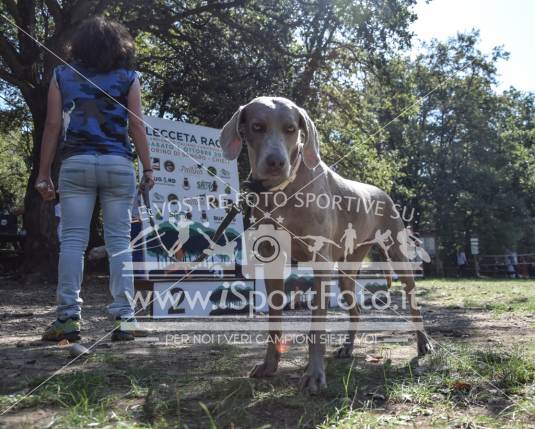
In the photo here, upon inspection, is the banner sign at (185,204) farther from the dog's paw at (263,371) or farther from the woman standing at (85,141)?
the dog's paw at (263,371)

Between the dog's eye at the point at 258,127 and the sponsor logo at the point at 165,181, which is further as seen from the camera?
the sponsor logo at the point at 165,181

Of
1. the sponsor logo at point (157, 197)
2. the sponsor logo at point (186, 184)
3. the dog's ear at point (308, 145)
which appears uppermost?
the sponsor logo at point (186, 184)

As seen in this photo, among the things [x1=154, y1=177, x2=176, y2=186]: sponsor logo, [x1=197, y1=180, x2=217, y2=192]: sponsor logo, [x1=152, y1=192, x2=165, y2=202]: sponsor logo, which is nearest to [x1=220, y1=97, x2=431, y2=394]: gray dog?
[x1=152, y1=192, x2=165, y2=202]: sponsor logo

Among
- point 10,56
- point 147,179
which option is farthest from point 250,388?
point 10,56

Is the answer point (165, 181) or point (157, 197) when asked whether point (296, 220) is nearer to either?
point (157, 197)

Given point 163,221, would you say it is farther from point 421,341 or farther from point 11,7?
point 11,7

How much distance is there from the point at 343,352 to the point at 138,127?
7.78ft

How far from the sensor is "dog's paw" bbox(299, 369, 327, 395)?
9.22 feet

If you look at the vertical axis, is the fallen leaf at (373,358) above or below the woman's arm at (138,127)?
below

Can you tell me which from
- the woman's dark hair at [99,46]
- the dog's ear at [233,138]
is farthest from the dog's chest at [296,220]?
the woman's dark hair at [99,46]

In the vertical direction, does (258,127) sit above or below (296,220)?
above

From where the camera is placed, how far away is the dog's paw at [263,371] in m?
3.21

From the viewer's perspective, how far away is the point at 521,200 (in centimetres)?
3503

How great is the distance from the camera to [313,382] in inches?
112
